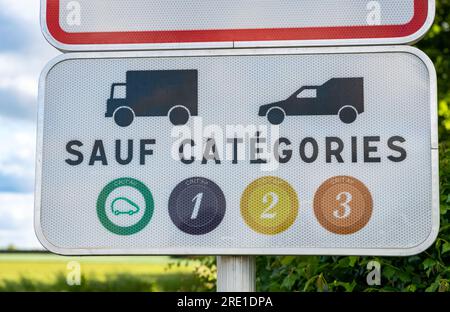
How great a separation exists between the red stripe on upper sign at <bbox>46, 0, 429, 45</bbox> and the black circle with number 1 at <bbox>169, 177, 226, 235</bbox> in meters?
0.44

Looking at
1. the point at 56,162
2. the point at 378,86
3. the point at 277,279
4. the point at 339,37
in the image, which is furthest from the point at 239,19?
the point at 277,279

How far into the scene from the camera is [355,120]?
216 cm

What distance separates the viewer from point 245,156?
215cm

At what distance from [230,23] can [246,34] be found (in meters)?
0.06

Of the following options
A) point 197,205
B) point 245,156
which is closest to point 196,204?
point 197,205

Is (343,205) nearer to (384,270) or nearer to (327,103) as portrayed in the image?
(327,103)

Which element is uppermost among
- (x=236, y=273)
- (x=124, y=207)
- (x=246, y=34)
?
(x=246, y=34)

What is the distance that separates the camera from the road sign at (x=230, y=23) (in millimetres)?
2195

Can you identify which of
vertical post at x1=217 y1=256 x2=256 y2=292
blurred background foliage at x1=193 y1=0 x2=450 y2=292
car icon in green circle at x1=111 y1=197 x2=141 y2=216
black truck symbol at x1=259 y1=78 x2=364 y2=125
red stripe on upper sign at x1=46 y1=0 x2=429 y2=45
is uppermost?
red stripe on upper sign at x1=46 y1=0 x2=429 y2=45

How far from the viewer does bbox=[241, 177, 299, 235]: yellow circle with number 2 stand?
212 cm

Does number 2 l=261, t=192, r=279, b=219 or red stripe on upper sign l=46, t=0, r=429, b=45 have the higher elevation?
red stripe on upper sign l=46, t=0, r=429, b=45

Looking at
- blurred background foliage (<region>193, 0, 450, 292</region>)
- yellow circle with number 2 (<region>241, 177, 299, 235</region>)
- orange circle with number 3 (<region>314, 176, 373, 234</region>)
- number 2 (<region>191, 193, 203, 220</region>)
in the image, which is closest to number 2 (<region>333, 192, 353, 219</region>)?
orange circle with number 3 (<region>314, 176, 373, 234</region>)

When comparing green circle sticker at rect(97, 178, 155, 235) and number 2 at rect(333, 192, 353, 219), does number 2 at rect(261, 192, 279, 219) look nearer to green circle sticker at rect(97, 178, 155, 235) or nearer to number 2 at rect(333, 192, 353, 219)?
number 2 at rect(333, 192, 353, 219)

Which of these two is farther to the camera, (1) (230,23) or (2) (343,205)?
(1) (230,23)
